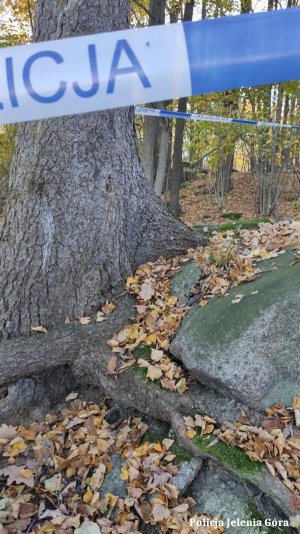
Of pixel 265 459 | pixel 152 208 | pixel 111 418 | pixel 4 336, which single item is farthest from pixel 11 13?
pixel 265 459

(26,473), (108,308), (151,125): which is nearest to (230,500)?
(26,473)

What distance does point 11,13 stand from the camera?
12047 mm

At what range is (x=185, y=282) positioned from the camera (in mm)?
3418

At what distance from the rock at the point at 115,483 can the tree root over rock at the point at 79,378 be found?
396mm

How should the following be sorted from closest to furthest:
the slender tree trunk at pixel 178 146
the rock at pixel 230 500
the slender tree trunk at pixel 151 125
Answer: the rock at pixel 230 500
the slender tree trunk at pixel 151 125
the slender tree trunk at pixel 178 146

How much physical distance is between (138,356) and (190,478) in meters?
0.91

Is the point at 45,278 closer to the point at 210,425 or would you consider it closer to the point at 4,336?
the point at 4,336

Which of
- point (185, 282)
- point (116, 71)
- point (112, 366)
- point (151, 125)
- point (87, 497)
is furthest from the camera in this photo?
point (151, 125)

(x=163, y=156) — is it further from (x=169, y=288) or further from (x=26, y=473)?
(x=26, y=473)

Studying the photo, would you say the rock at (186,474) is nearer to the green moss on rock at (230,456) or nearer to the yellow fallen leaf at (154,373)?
the green moss on rock at (230,456)

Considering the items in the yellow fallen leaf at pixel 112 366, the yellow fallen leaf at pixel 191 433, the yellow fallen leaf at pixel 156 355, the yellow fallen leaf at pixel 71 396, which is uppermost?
the yellow fallen leaf at pixel 156 355

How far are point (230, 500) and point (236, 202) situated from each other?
12205mm

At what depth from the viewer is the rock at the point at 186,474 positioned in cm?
233

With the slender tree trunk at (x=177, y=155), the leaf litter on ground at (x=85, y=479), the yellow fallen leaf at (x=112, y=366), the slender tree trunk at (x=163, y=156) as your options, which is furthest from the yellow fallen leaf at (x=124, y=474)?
the slender tree trunk at (x=163, y=156)
